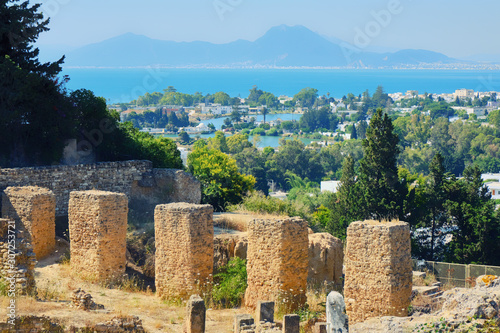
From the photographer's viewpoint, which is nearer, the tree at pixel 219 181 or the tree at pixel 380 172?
the tree at pixel 219 181

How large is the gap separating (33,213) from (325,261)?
732 centimetres

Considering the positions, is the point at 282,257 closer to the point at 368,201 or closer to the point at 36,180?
the point at 36,180

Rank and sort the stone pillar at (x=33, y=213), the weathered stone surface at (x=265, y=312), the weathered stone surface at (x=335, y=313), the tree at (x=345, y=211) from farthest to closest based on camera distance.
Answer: the tree at (x=345, y=211), the stone pillar at (x=33, y=213), the weathered stone surface at (x=265, y=312), the weathered stone surface at (x=335, y=313)

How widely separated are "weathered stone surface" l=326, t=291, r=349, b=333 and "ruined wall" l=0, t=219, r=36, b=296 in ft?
23.7

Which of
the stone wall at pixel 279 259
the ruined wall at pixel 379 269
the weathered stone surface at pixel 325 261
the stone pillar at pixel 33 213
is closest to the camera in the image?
the ruined wall at pixel 379 269

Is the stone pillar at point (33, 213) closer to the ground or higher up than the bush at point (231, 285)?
higher up

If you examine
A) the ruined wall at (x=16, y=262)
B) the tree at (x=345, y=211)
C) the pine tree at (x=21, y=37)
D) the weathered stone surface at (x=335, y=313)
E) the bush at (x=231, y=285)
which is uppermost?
the pine tree at (x=21, y=37)

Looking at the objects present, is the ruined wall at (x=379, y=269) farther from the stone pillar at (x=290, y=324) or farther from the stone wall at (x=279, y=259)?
the stone pillar at (x=290, y=324)

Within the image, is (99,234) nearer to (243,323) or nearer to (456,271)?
(243,323)

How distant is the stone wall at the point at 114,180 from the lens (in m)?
21.5

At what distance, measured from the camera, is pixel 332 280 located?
1850cm

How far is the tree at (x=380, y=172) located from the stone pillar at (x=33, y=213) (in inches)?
721

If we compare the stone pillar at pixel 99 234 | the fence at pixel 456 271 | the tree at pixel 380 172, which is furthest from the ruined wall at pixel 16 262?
the tree at pixel 380 172

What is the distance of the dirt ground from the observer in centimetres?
1366
